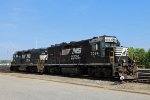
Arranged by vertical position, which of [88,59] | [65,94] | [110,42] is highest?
[110,42]

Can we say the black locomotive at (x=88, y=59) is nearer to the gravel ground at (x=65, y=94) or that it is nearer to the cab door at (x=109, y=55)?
the cab door at (x=109, y=55)

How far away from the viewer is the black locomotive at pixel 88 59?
Result: 26.0 m

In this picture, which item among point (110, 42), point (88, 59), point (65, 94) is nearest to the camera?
point (65, 94)

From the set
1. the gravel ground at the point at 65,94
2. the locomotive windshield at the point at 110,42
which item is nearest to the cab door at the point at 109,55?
the locomotive windshield at the point at 110,42

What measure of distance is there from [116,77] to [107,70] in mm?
917

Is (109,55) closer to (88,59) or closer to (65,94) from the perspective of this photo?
(88,59)

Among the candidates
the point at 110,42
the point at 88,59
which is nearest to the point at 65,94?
the point at 110,42

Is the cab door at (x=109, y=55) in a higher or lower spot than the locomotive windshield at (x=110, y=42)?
lower

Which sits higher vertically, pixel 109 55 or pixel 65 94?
pixel 109 55

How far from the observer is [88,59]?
100 feet

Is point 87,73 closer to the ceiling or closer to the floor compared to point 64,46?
closer to the floor

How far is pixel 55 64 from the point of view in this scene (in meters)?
37.8

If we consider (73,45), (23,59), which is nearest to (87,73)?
(73,45)

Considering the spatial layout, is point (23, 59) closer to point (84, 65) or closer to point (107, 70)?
point (84, 65)
